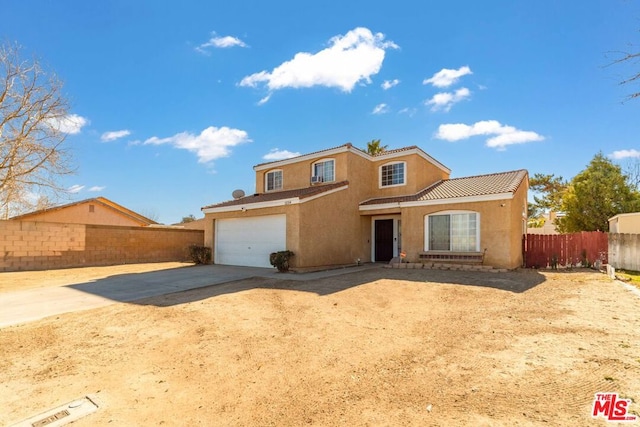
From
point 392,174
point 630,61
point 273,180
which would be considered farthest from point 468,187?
point 630,61

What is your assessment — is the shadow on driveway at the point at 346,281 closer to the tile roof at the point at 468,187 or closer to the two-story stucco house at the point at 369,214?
the two-story stucco house at the point at 369,214

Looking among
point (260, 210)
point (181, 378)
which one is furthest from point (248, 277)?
point (181, 378)

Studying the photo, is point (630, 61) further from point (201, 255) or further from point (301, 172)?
point (201, 255)

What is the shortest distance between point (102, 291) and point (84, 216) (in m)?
20.4

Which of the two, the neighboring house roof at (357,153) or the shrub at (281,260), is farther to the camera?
the neighboring house roof at (357,153)

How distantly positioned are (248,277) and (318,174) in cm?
881

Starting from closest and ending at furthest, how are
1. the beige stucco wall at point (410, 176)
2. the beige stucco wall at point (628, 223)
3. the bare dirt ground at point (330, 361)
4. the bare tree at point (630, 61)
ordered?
the bare dirt ground at point (330, 361) → the bare tree at point (630, 61) → the beige stucco wall at point (410, 176) → the beige stucco wall at point (628, 223)

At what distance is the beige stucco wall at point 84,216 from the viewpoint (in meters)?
24.2

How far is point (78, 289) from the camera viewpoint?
10.7 meters

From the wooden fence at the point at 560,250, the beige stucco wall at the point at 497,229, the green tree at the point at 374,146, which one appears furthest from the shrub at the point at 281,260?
the green tree at the point at 374,146

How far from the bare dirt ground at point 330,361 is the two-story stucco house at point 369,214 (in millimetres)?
6041

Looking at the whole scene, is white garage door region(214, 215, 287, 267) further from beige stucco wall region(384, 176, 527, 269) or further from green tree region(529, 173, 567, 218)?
green tree region(529, 173, 567, 218)

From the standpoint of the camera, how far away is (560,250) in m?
15.2

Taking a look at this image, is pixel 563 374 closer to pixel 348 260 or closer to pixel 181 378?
pixel 181 378
